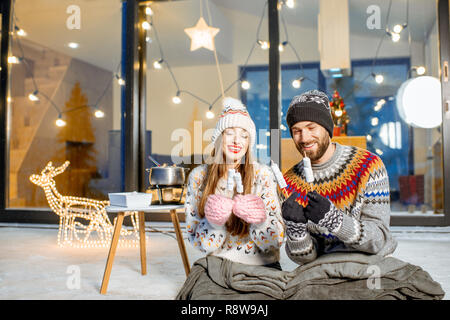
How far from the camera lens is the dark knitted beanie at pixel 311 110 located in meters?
1.52

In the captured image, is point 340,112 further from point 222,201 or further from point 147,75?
point 222,201

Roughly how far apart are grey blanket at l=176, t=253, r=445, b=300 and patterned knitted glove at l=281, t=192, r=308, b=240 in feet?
0.50

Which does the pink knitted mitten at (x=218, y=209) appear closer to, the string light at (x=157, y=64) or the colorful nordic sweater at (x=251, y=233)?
the colorful nordic sweater at (x=251, y=233)

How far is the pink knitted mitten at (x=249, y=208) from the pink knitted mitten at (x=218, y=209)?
3 centimetres

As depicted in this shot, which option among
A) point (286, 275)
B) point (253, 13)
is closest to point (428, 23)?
point (253, 13)

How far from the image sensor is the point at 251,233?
1709 millimetres

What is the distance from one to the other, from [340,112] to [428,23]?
1.23m

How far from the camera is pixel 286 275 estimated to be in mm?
1548

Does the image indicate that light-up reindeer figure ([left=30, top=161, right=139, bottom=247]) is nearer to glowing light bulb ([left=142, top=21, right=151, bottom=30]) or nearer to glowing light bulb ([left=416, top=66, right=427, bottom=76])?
glowing light bulb ([left=142, top=21, right=151, bottom=30])

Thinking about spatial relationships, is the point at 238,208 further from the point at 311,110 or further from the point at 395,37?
the point at 395,37

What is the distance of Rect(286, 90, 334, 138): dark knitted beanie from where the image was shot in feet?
4.99

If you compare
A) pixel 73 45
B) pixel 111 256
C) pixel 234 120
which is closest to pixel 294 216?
pixel 234 120

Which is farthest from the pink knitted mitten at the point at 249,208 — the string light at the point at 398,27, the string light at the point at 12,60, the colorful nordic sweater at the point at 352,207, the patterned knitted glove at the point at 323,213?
the string light at the point at 12,60

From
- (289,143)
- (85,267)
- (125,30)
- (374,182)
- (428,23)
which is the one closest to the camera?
(374,182)
